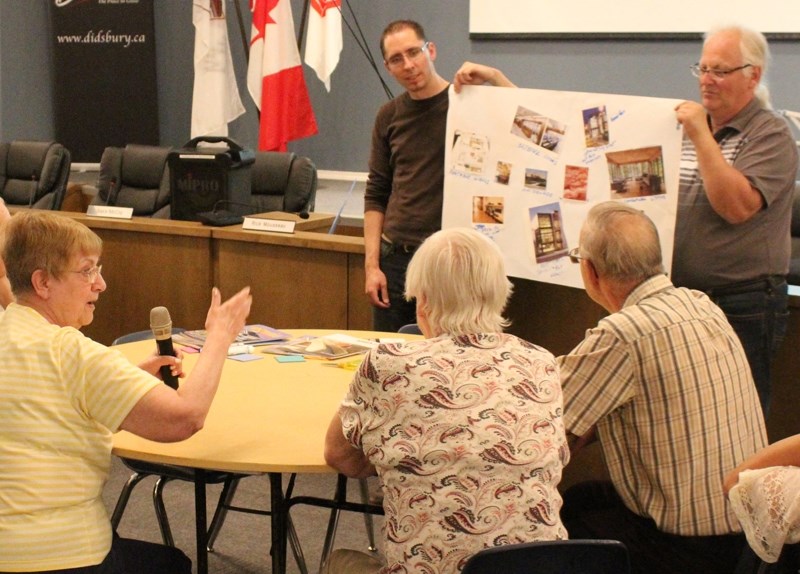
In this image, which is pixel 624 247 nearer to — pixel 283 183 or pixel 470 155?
pixel 470 155

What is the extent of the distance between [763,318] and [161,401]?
1874mm

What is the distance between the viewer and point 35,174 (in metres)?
6.83

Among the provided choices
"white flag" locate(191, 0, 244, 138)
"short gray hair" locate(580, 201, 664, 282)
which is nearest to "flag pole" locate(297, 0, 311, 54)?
"white flag" locate(191, 0, 244, 138)

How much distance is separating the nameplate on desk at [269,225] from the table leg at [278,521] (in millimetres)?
2261

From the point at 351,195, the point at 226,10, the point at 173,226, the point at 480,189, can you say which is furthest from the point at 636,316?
the point at 226,10

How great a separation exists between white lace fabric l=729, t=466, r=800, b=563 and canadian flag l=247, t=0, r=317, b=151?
5694 millimetres

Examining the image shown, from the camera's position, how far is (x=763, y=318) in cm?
300

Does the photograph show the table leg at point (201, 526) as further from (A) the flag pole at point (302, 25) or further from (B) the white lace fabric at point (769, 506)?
(A) the flag pole at point (302, 25)

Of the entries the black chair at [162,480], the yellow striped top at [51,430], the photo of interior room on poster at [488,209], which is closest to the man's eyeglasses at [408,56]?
the photo of interior room on poster at [488,209]

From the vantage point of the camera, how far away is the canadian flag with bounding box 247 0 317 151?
23.4 ft

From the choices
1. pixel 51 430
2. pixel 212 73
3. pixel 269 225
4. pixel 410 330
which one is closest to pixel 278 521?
pixel 51 430

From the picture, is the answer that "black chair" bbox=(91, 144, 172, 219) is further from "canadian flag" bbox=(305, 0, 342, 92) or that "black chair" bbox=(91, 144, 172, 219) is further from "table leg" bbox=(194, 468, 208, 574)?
"table leg" bbox=(194, 468, 208, 574)

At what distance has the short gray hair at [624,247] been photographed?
2303 millimetres

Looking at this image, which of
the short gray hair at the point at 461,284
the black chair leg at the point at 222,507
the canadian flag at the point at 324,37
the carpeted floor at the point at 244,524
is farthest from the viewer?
the canadian flag at the point at 324,37
